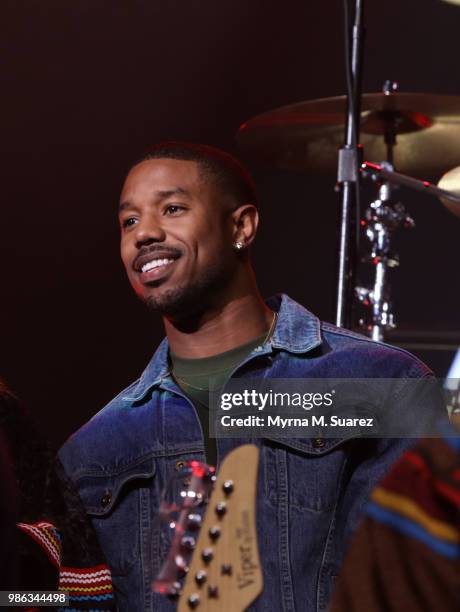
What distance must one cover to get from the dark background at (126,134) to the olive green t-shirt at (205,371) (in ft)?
3.79

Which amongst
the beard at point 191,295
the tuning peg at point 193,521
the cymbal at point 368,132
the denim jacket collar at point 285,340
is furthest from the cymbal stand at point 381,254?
the tuning peg at point 193,521

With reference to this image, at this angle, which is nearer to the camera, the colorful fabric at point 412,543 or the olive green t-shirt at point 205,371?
the colorful fabric at point 412,543

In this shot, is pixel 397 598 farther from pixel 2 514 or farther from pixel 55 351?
pixel 55 351

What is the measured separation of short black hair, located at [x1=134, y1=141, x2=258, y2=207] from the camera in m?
2.33

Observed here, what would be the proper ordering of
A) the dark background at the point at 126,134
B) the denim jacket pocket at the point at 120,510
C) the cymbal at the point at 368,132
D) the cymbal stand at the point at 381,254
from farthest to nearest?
the dark background at the point at 126,134
the cymbal stand at the point at 381,254
the cymbal at the point at 368,132
the denim jacket pocket at the point at 120,510

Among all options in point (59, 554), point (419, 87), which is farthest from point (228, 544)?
point (419, 87)

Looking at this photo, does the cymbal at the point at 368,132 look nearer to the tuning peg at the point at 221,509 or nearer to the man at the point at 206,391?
the man at the point at 206,391

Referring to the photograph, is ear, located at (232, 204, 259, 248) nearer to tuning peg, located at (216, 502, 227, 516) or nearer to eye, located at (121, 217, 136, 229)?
eye, located at (121, 217, 136, 229)

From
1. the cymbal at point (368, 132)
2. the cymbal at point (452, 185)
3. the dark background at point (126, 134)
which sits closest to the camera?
the cymbal at point (452, 185)

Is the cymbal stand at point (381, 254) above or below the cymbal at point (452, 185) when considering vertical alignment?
below

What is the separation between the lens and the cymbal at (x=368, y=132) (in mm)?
2840

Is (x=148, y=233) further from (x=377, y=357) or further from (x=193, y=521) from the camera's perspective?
(x=193, y=521)

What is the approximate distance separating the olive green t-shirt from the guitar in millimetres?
752

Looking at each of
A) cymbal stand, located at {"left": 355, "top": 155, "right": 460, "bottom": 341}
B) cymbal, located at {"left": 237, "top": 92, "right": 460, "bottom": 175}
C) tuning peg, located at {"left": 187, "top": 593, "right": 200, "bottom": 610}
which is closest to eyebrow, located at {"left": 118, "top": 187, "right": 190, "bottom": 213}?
cymbal, located at {"left": 237, "top": 92, "right": 460, "bottom": 175}
